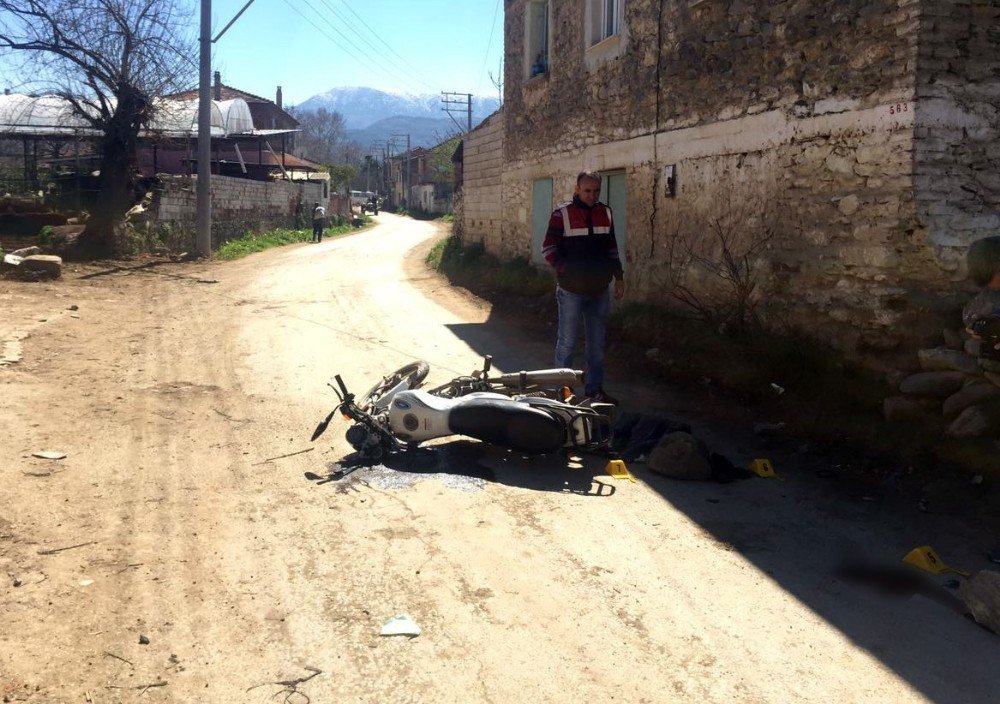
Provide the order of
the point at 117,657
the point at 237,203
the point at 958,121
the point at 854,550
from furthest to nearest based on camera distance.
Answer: the point at 237,203 < the point at 958,121 < the point at 854,550 < the point at 117,657

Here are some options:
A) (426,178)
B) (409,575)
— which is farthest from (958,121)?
(426,178)

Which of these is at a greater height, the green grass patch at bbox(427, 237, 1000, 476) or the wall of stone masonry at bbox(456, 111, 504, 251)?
the wall of stone masonry at bbox(456, 111, 504, 251)

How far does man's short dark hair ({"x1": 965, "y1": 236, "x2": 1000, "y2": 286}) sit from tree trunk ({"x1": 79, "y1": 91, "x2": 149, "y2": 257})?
1805 cm

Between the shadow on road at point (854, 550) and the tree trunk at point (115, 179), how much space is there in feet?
55.7

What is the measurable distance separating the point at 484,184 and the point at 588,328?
41.2 feet

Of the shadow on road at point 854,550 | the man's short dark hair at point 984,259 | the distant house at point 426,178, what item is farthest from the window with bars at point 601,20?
the distant house at point 426,178

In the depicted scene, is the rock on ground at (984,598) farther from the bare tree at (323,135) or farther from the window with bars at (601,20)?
the bare tree at (323,135)

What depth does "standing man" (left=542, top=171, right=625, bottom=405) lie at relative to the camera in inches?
273

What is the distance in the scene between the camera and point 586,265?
697 cm

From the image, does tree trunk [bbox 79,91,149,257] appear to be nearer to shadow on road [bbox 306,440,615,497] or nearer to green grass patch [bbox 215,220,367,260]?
green grass patch [bbox 215,220,367,260]

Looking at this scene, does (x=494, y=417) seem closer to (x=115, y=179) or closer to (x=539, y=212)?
(x=539, y=212)

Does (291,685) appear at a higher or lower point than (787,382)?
lower

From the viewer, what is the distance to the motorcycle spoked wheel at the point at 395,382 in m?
6.08

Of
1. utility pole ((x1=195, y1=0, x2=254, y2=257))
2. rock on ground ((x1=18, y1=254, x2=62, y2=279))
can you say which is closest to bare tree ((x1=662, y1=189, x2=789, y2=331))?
rock on ground ((x1=18, y1=254, x2=62, y2=279))
